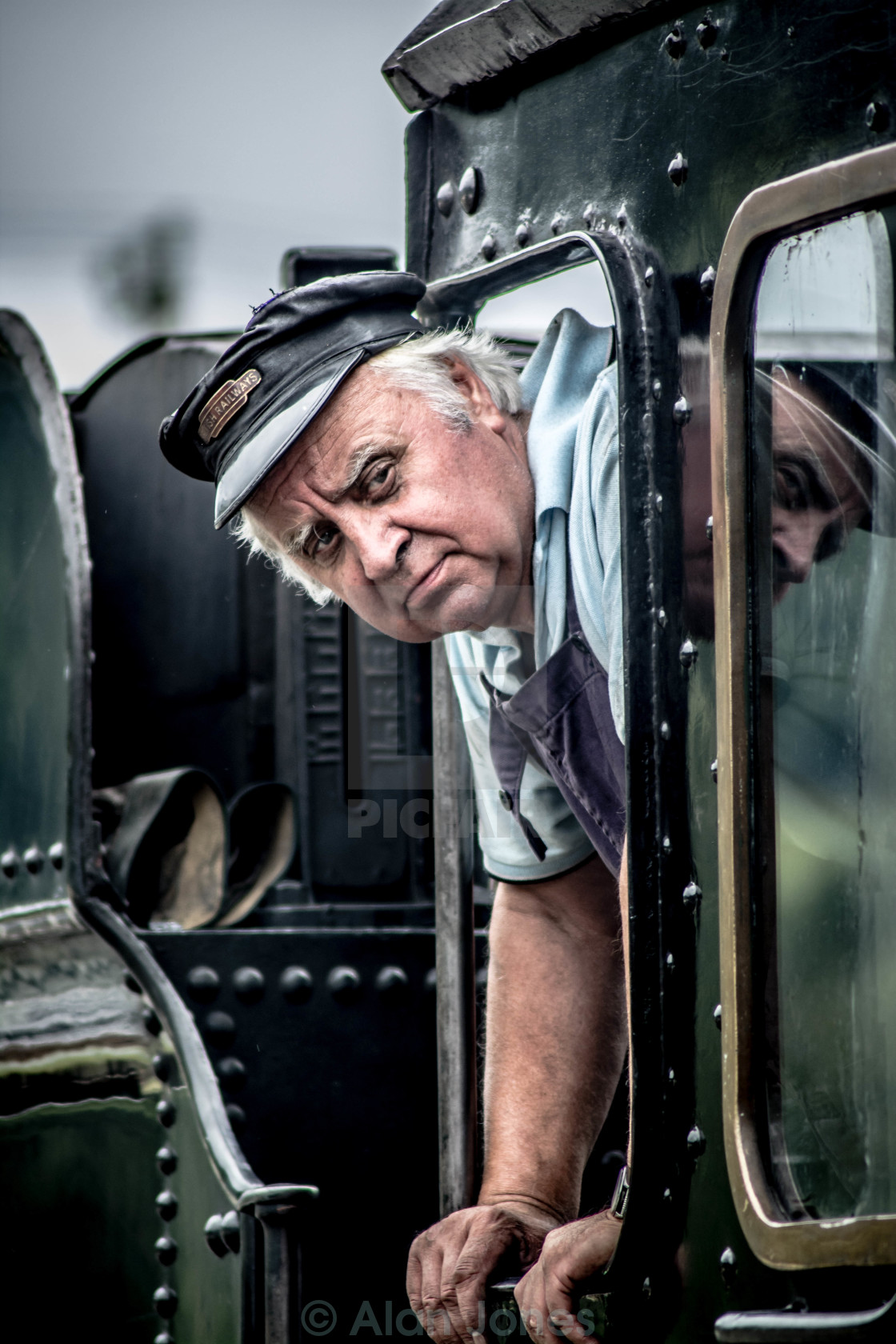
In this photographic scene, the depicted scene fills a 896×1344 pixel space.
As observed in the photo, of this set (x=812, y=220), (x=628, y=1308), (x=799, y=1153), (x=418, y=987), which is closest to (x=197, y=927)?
(x=418, y=987)

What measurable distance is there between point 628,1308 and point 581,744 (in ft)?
2.26

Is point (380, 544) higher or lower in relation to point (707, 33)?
lower

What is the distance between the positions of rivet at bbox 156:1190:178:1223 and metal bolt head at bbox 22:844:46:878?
577 mm

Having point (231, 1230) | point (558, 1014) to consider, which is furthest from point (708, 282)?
point (231, 1230)

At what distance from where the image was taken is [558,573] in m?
1.91

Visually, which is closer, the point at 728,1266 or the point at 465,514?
the point at 728,1266

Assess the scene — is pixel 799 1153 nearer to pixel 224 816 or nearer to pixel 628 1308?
pixel 628 1308

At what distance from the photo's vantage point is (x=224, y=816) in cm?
275

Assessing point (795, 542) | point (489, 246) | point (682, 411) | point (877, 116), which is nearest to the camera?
point (877, 116)

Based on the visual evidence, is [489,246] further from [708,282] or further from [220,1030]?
[220,1030]

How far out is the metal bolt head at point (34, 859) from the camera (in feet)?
8.43

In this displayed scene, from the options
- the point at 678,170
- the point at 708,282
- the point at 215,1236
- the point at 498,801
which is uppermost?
the point at 678,170

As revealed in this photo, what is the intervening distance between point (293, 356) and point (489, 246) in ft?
0.96

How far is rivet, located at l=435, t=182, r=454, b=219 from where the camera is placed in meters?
1.93
